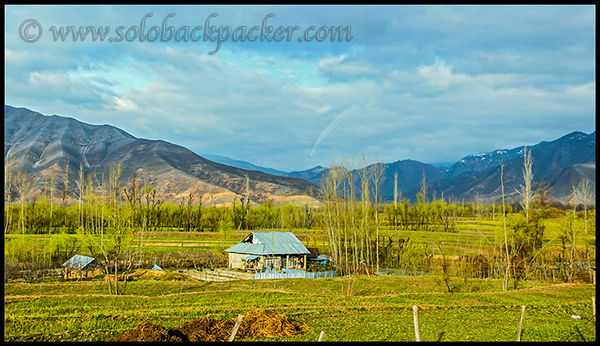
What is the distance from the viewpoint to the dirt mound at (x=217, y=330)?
35.2ft

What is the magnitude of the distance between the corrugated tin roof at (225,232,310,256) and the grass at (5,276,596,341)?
48.5 ft

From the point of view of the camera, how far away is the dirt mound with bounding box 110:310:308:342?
1073 cm

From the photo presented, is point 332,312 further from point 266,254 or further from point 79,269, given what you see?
point 79,269

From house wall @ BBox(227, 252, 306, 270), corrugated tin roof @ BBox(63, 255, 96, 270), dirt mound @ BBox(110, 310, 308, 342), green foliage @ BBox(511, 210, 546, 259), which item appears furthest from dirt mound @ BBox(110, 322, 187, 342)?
green foliage @ BBox(511, 210, 546, 259)

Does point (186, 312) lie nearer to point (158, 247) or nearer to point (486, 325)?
point (486, 325)

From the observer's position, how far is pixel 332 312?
16.7m

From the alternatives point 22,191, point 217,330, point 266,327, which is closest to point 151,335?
point 217,330

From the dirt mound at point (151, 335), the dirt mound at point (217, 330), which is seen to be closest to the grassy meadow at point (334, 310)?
the dirt mound at point (217, 330)

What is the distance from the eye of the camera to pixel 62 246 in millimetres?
44719

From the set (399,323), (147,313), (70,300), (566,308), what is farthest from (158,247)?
(566,308)

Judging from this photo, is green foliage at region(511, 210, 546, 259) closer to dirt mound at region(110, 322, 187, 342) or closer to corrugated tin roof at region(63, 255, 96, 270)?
dirt mound at region(110, 322, 187, 342)

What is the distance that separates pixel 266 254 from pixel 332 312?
2403 cm

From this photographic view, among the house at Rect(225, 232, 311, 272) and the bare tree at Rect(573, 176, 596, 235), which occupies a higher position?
the bare tree at Rect(573, 176, 596, 235)

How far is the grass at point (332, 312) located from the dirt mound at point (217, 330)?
2.88 feet
